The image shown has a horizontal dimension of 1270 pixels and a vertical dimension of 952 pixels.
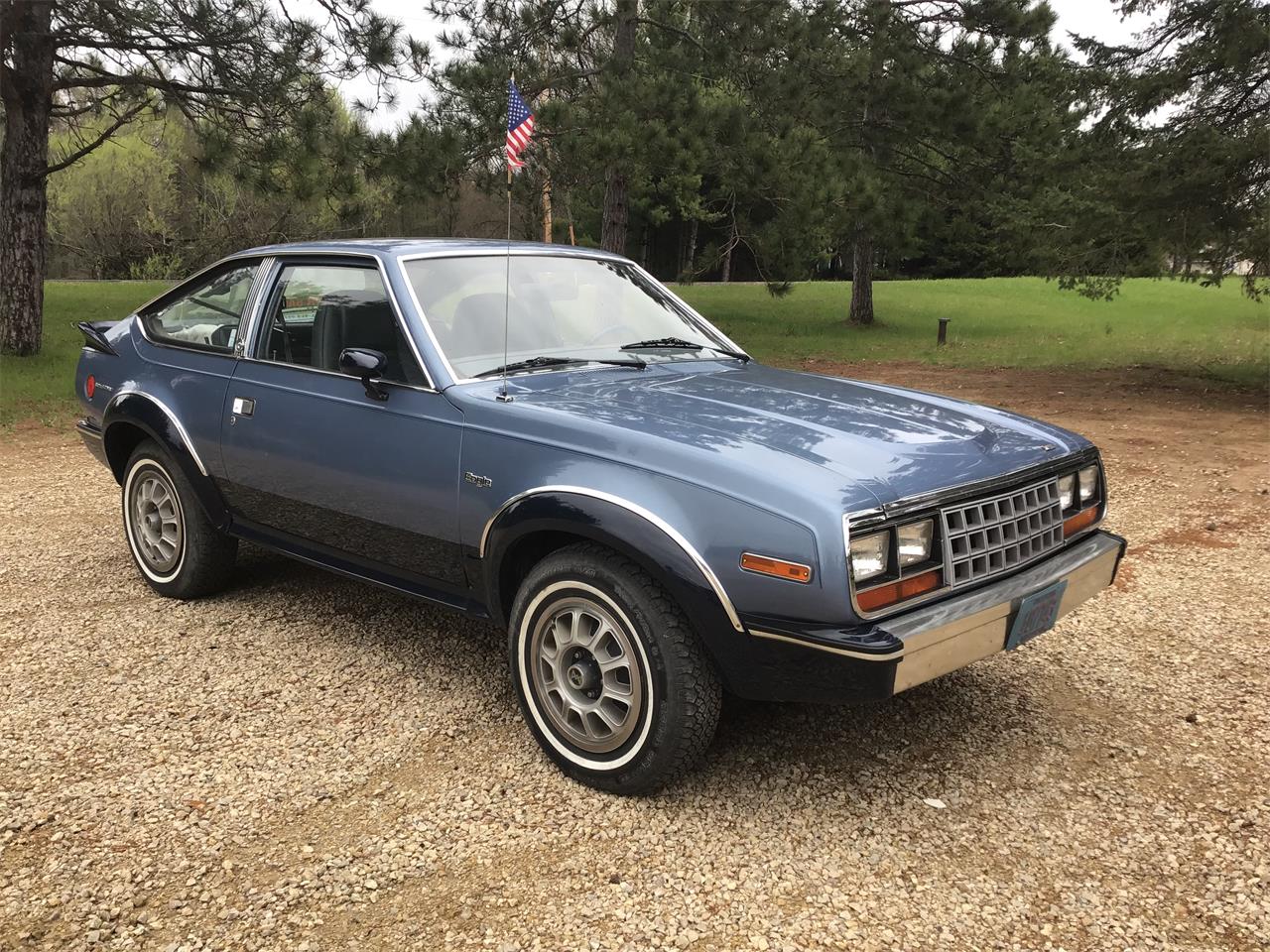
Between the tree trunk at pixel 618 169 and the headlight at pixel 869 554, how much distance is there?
11617 millimetres

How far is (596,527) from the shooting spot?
2.93m

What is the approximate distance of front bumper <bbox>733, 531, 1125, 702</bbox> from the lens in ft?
8.68

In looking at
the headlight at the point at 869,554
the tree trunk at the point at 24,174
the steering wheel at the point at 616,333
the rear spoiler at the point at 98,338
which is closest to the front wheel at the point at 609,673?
the headlight at the point at 869,554

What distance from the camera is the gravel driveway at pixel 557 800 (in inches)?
101

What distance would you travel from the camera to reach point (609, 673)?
121 inches

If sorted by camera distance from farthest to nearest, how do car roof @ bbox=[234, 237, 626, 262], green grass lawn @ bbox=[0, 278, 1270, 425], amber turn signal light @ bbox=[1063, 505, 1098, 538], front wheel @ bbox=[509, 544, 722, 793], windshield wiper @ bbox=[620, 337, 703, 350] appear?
1. green grass lawn @ bbox=[0, 278, 1270, 425]
2. windshield wiper @ bbox=[620, 337, 703, 350]
3. car roof @ bbox=[234, 237, 626, 262]
4. amber turn signal light @ bbox=[1063, 505, 1098, 538]
5. front wheel @ bbox=[509, 544, 722, 793]

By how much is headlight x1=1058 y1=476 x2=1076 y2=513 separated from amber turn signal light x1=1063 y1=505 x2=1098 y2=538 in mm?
50

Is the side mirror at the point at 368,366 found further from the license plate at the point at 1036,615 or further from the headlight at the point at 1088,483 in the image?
the headlight at the point at 1088,483

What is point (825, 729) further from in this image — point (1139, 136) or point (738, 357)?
point (1139, 136)

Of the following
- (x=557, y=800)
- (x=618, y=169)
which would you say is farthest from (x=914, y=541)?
(x=618, y=169)

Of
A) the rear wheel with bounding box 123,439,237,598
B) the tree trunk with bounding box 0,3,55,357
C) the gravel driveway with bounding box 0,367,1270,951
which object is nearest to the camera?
the gravel driveway with bounding box 0,367,1270,951

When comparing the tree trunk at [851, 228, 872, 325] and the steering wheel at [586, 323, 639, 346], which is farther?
the tree trunk at [851, 228, 872, 325]

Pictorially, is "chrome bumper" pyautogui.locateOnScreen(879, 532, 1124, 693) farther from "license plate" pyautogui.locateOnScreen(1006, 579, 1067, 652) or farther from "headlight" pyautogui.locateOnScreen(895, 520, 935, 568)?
"headlight" pyautogui.locateOnScreen(895, 520, 935, 568)

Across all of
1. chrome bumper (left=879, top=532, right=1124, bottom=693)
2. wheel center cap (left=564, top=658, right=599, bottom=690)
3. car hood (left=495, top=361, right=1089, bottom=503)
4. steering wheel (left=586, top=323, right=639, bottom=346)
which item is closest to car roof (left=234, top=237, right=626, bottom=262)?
steering wheel (left=586, top=323, right=639, bottom=346)
